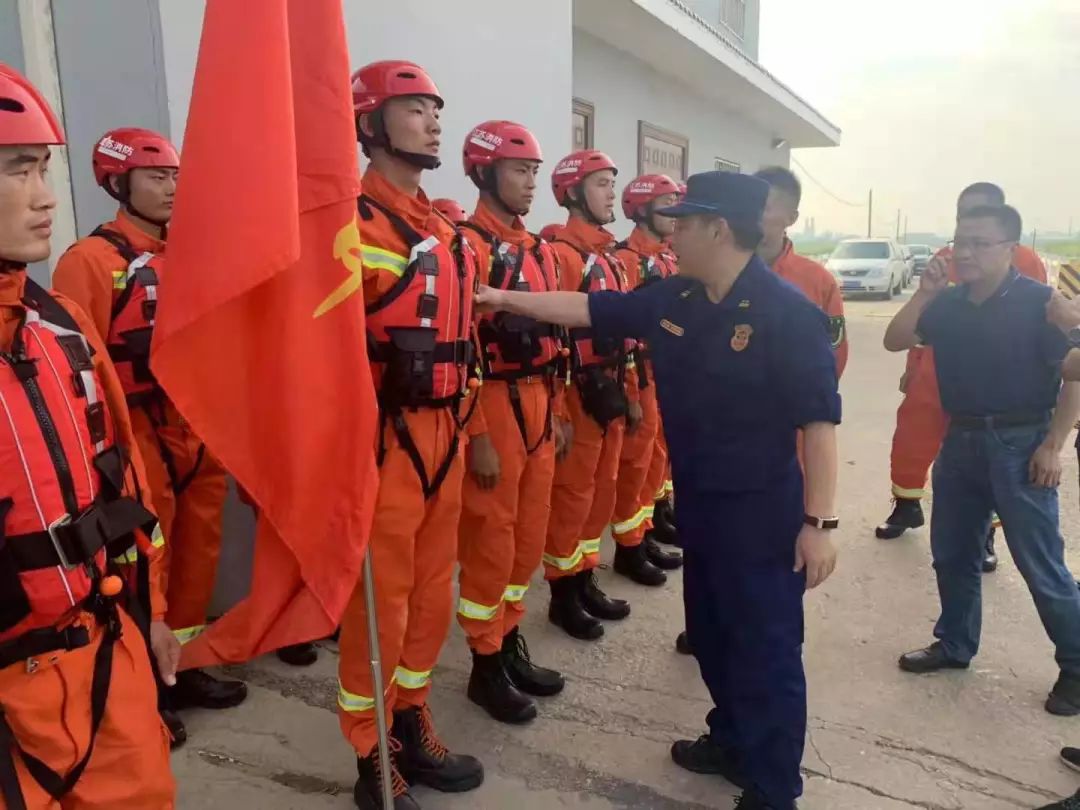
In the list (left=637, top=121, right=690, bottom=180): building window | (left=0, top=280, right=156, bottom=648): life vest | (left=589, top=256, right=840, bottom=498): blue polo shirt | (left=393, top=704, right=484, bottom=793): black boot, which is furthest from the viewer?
(left=637, top=121, right=690, bottom=180): building window

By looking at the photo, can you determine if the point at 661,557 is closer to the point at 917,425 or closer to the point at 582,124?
the point at 917,425

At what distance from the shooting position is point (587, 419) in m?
4.41

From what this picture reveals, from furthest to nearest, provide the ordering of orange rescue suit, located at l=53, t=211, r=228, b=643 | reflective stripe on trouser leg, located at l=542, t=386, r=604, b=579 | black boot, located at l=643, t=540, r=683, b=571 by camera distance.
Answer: black boot, located at l=643, t=540, r=683, b=571 < reflective stripe on trouser leg, located at l=542, t=386, r=604, b=579 < orange rescue suit, located at l=53, t=211, r=228, b=643

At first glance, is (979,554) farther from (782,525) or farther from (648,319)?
(648,319)

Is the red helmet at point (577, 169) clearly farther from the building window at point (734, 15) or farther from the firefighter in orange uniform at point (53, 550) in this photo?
the building window at point (734, 15)

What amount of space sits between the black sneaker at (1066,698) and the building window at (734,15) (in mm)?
14937

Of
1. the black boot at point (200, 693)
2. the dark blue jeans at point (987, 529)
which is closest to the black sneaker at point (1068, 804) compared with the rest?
the dark blue jeans at point (987, 529)

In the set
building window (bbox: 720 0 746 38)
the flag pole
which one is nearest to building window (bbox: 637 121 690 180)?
building window (bbox: 720 0 746 38)

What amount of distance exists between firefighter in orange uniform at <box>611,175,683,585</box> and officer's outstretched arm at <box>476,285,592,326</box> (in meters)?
1.68

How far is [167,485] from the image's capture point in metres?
3.47

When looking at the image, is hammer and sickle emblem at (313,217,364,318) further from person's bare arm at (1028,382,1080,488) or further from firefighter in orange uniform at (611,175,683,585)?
person's bare arm at (1028,382,1080,488)

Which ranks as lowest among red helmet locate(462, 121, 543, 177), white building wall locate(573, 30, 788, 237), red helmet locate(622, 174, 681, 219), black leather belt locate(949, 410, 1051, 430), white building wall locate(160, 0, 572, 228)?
black leather belt locate(949, 410, 1051, 430)

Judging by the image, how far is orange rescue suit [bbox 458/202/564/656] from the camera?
3443mm

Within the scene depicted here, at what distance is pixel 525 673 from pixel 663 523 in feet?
7.96
